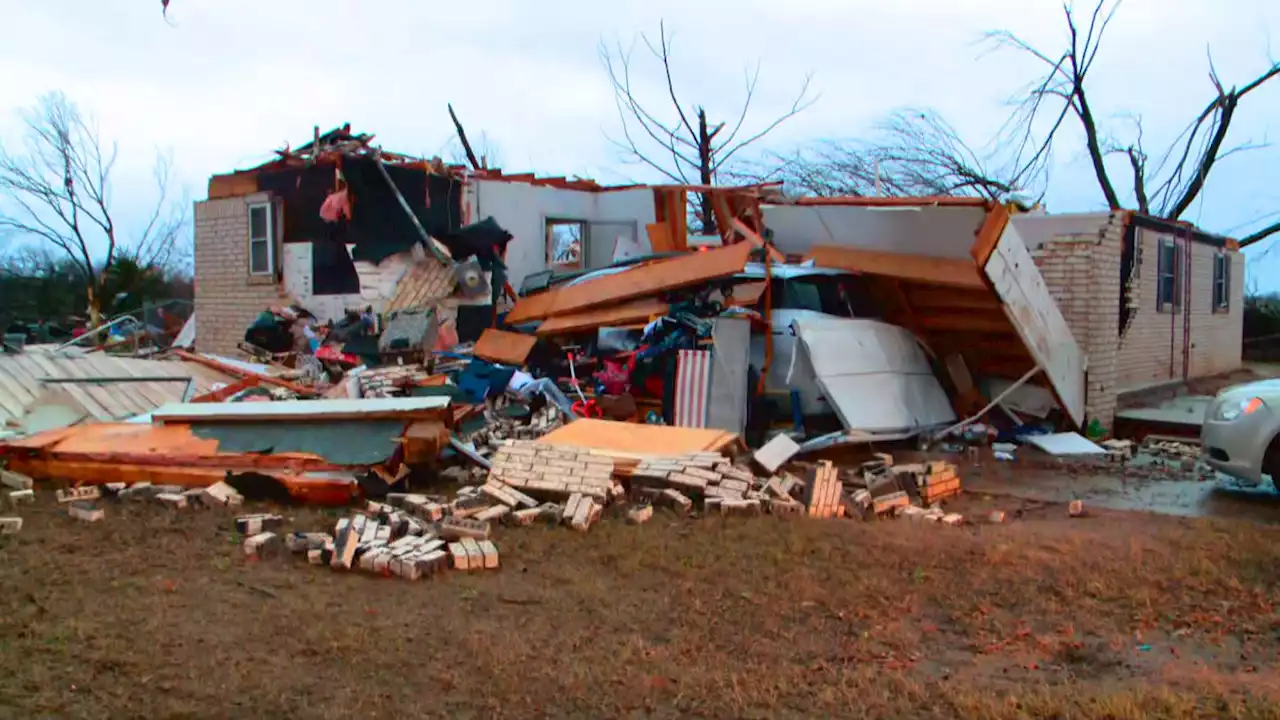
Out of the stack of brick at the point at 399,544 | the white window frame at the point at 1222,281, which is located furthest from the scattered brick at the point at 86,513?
the white window frame at the point at 1222,281

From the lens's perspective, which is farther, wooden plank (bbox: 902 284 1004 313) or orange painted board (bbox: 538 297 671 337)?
orange painted board (bbox: 538 297 671 337)

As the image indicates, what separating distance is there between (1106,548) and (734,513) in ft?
8.46

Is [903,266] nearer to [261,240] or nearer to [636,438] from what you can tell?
[636,438]

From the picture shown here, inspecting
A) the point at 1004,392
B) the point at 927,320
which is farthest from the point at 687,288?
the point at 1004,392

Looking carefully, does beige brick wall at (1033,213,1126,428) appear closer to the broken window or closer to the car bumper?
the car bumper

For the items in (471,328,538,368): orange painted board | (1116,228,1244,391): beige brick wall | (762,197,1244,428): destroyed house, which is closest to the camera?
(762,197,1244,428): destroyed house

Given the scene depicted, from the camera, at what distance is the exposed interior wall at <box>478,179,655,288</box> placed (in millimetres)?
14484

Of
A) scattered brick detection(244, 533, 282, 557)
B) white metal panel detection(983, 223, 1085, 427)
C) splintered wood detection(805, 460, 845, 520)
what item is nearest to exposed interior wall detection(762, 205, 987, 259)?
white metal panel detection(983, 223, 1085, 427)

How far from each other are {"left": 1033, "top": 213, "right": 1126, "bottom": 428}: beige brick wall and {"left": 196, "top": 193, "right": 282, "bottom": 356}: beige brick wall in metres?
10.9

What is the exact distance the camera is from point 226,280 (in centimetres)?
1504

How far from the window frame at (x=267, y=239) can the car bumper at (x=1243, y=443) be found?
40.6ft

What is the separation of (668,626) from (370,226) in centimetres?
992

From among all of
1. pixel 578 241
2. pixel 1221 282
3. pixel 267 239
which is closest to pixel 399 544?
pixel 267 239

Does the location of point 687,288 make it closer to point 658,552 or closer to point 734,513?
point 734,513
